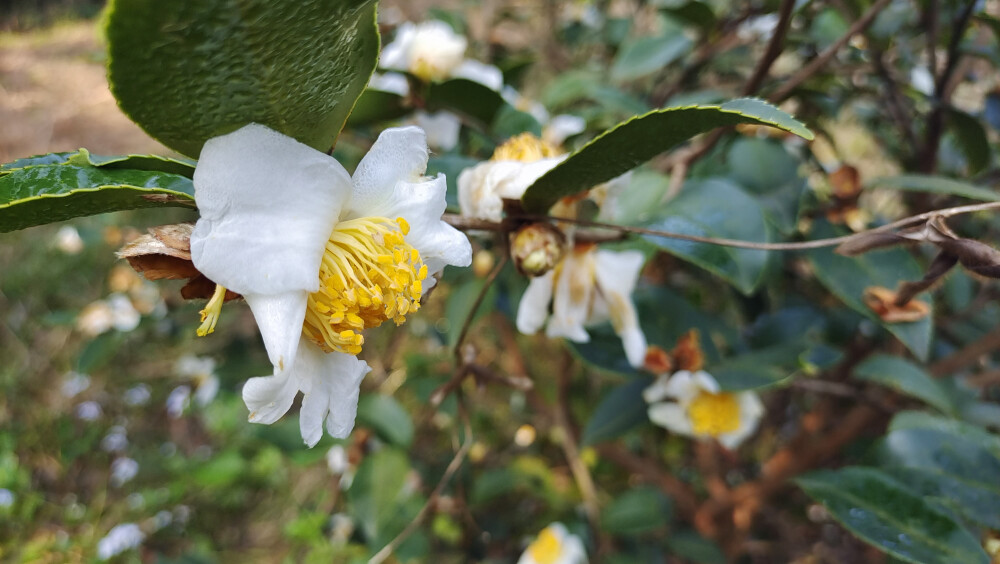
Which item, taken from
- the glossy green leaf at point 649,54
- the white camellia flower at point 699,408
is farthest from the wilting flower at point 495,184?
the glossy green leaf at point 649,54

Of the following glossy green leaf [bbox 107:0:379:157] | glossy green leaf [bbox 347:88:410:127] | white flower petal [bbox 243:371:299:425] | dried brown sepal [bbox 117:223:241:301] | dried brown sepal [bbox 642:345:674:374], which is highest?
glossy green leaf [bbox 107:0:379:157]

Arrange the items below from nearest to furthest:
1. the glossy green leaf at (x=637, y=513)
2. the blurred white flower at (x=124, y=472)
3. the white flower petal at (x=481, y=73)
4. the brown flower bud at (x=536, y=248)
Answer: the brown flower bud at (x=536, y=248) < the white flower petal at (x=481, y=73) < the glossy green leaf at (x=637, y=513) < the blurred white flower at (x=124, y=472)

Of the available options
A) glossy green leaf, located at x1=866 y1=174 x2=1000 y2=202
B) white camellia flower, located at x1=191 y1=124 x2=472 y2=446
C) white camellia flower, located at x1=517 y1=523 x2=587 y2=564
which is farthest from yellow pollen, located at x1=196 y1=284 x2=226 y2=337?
white camellia flower, located at x1=517 y1=523 x2=587 y2=564

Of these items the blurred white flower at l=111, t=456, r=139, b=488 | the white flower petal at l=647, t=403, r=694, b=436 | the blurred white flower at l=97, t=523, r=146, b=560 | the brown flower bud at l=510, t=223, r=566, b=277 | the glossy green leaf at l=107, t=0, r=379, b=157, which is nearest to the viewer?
the glossy green leaf at l=107, t=0, r=379, b=157

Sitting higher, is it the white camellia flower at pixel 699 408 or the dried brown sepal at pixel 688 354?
the dried brown sepal at pixel 688 354

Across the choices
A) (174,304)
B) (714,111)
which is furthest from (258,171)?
(174,304)

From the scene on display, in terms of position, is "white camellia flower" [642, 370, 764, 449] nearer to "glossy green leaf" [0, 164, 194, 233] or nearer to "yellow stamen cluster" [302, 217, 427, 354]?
"yellow stamen cluster" [302, 217, 427, 354]

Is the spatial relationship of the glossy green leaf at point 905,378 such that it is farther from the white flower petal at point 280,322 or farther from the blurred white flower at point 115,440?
the blurred white flower at point 115,440

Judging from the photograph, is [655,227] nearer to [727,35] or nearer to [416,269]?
[416,269]

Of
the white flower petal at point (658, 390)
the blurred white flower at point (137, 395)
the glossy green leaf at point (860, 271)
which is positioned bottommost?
the blurred white flower at point (137, 395)
